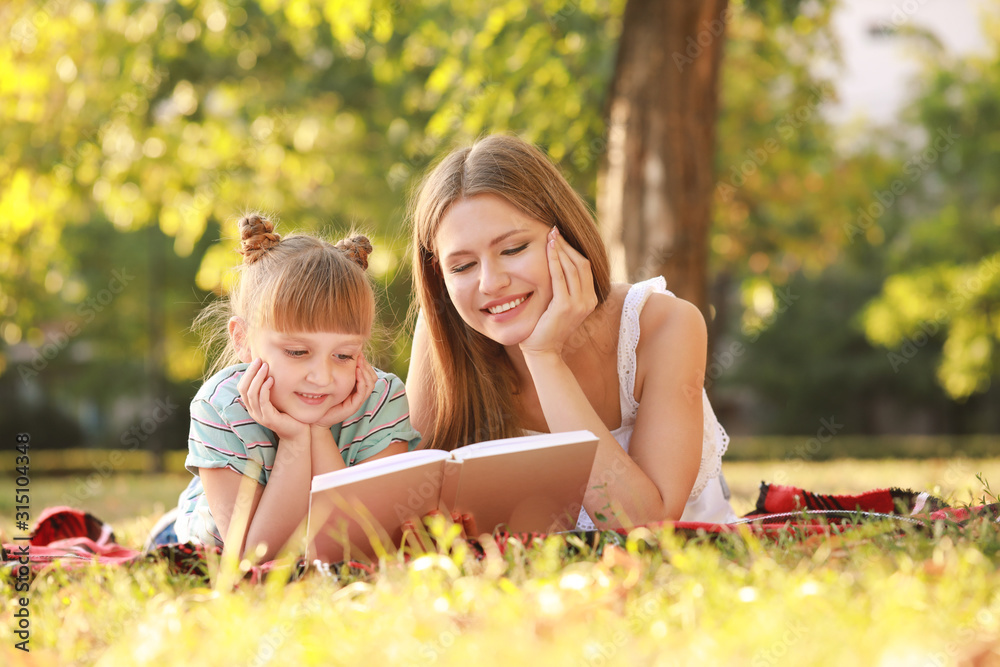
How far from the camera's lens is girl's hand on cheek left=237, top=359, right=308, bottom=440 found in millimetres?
2678

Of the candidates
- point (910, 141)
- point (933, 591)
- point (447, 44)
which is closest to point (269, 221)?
point (933, 591)

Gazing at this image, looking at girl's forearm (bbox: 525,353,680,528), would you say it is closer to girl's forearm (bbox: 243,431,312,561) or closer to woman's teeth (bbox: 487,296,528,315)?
woman's teeth (bbox: 487,296,528,315)

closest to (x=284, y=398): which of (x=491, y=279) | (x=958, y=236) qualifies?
(x=491, y=279)

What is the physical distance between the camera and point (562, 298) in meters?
2.96

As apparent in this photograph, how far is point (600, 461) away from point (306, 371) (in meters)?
1.01

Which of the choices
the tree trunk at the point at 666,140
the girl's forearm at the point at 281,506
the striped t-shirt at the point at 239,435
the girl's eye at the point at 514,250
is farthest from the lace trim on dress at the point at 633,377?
the tree trunk at the point at 666,140

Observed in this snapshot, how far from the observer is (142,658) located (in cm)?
142

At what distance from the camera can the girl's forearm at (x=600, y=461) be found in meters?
2.79

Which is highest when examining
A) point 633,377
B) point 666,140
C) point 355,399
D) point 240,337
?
point 666,140

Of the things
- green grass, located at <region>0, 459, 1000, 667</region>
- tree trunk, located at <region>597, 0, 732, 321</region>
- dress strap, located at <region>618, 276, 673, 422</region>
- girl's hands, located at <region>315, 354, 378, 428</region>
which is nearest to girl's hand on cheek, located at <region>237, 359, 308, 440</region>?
girl's hands, located at <region>315, 354, 378, 428</region>

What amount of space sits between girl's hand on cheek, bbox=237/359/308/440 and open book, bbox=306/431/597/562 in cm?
52

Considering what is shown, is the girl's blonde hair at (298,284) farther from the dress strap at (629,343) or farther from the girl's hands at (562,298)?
the dress strap at (629,343)

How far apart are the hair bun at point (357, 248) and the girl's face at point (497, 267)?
0.33 metres

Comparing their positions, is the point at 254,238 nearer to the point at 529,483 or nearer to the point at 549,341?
the point at 549,341
